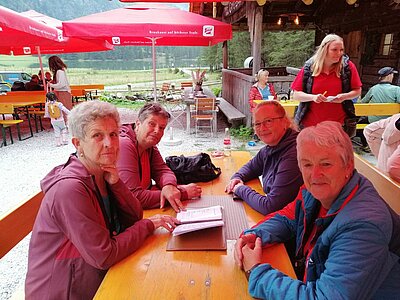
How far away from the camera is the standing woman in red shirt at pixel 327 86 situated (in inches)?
134

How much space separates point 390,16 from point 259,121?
7171 mm

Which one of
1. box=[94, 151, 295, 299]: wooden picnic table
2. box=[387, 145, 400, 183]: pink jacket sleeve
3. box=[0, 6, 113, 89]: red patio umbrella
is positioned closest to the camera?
box=[94, 151, 295, 299]: wooden picnic table

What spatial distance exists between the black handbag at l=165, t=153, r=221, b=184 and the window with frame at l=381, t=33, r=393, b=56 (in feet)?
23.7

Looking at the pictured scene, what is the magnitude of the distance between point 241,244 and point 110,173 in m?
0.77

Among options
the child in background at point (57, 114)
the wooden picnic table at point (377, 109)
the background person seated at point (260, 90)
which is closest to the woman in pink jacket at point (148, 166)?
the wooden picnic table at point (377, 109)

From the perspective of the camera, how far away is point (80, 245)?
4.48ft

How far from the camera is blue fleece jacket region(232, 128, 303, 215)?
1.93 m

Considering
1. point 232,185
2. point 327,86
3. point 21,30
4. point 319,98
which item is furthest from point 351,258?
point 21,30

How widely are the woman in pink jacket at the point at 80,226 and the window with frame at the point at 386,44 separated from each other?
8.22m

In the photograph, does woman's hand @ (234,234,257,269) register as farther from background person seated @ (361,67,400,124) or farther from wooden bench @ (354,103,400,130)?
background person seated @ (361,67,400,124)

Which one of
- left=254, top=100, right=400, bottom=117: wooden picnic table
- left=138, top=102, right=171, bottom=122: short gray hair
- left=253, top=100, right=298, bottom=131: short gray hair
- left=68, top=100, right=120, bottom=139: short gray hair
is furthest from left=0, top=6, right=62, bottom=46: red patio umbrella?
left=254, top=100, right=400, bottom=117: wooden picnic table

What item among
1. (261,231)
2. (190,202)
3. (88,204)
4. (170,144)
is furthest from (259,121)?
(170,144)

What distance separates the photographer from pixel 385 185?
203 cm

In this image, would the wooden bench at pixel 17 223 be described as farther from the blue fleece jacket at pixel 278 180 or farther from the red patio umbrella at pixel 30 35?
the red patio umbrella at pixel 30 35
